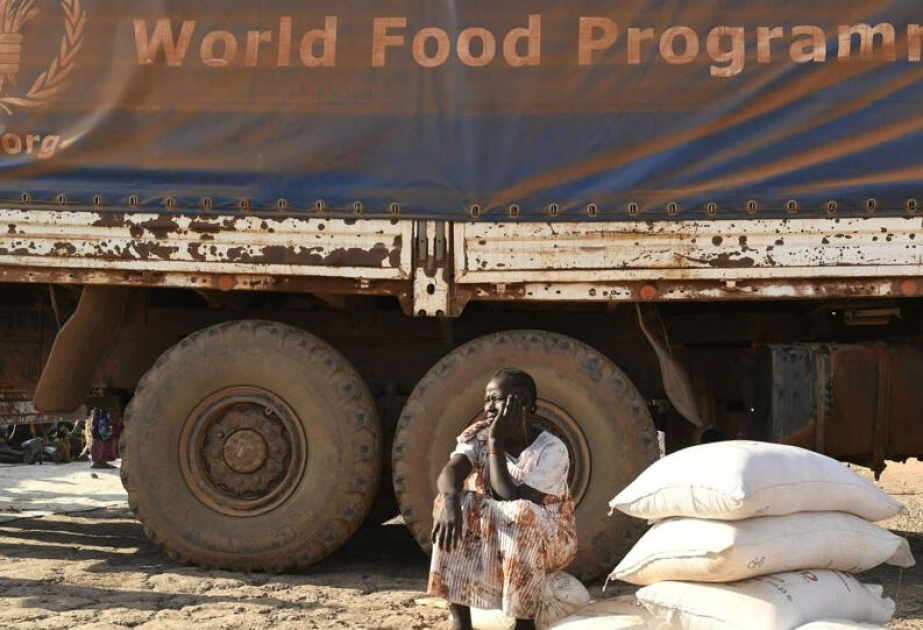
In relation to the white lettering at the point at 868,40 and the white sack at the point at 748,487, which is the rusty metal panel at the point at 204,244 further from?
the white lettering at the point at 868,40

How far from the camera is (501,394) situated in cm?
425

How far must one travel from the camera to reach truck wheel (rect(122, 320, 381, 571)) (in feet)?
19.1

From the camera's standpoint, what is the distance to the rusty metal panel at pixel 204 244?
18.8 ft

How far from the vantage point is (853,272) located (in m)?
5.48

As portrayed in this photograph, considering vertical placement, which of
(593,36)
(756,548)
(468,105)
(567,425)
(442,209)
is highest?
(593,36)

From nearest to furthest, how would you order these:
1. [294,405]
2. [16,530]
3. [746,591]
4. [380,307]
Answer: [746,591]
[294,405]
[380,307]
[16,530]

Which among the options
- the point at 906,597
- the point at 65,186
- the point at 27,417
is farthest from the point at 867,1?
the point at 27,417

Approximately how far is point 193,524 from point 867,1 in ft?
14.4

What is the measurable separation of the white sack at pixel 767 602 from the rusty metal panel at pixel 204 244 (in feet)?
7.72

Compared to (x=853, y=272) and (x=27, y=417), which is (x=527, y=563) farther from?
(x=27, y=417)

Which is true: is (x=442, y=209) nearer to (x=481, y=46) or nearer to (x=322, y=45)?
(x=481, y=46)

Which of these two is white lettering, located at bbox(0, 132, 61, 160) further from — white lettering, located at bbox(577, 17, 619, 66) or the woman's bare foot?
the woman's bare foot

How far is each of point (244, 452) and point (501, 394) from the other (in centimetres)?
217

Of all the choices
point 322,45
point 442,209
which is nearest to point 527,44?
point 442,209
